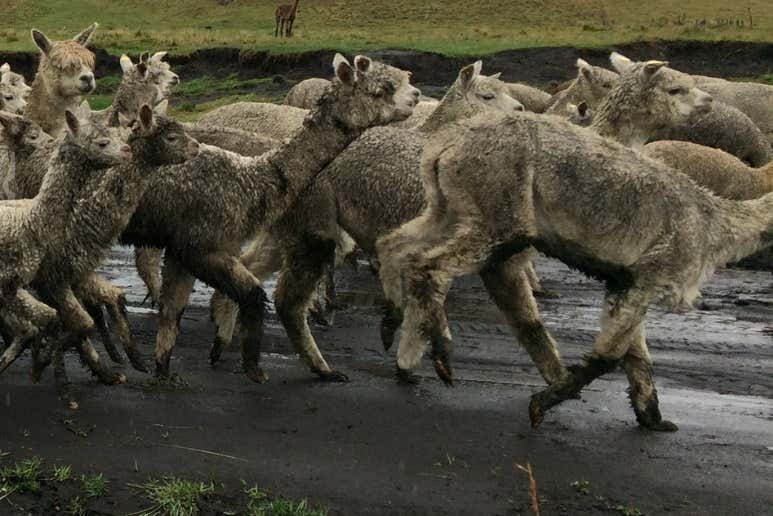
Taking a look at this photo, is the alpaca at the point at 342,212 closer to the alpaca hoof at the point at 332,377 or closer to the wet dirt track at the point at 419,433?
the alpaca hoof at the point at 332,377

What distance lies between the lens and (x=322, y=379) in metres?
10.1

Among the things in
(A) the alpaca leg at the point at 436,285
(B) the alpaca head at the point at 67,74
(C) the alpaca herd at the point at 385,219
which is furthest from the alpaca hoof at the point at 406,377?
(B) the alpaca head at the point at 67,74

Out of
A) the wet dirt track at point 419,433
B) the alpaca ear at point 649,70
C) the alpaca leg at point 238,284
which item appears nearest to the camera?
the wet dirt track at point 419,433

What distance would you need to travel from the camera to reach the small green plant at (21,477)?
7559mm

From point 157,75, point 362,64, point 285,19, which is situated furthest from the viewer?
point 285,19

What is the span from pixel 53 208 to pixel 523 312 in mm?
3527

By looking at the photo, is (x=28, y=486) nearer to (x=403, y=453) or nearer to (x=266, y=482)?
(x=266, y=482)

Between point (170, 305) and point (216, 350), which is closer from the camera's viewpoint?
point (170, 305)

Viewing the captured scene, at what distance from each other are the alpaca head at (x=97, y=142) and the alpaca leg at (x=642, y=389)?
12.3 ft

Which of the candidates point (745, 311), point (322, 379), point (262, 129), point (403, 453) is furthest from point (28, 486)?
point (745, 311)

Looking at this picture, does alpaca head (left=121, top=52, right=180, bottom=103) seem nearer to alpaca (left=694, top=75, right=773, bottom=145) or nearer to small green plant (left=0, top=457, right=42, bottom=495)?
A: small green plant (left=0, top=457, right=42, bottom=495)

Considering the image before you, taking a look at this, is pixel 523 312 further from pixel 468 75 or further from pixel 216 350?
pixel 468 75

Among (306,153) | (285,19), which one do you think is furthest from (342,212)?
(285,19)

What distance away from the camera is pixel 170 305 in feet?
33.6
